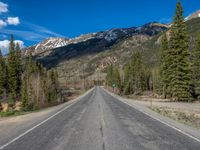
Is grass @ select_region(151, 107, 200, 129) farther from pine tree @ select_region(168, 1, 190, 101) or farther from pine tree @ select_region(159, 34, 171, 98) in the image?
pine tree @ select_region(159, 34, 171, 98)

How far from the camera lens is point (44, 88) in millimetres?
57906

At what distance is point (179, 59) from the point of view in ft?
117

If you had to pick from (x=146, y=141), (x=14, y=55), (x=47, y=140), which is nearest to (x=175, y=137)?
(x=146, y=141)

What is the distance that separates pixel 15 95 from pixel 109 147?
5689 cm

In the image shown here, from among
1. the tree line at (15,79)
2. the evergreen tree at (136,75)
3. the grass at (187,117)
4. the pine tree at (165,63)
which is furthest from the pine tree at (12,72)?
the grass at (187,117)

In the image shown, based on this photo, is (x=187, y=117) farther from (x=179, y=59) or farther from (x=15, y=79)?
(x=15, y=79)

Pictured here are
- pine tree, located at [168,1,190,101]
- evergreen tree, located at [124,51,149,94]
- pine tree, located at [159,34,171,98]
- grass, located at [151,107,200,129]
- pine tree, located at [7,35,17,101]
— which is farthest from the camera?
evergreen tree, located at [124,51,149,94]

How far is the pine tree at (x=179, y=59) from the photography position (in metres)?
34.9

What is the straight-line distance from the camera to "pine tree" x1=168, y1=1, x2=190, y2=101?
34.9m

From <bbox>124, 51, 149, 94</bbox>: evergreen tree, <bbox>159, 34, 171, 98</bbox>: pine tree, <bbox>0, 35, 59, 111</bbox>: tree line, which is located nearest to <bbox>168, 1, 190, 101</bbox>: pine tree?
<bbox>159, 34, 171, 98</bbox>: pine tree

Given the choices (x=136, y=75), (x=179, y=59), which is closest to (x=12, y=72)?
(x=136, y=75)

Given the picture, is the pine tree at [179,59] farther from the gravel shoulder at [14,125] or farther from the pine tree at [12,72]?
the pine tree at [12,72]

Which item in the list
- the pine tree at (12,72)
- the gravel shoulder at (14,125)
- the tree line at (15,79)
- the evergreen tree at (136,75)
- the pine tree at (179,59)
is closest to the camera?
the gravel shoulder at (14,125)

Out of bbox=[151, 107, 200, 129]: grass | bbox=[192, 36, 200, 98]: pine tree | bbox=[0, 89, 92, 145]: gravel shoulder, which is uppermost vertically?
bbox=[192, 36, 200, 98]: pine tree
